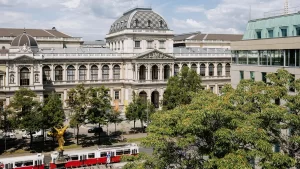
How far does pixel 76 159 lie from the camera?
52031 millimetres

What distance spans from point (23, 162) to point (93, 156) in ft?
32.7

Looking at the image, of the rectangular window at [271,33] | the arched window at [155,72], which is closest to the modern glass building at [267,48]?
the rectangular window at [271,33]

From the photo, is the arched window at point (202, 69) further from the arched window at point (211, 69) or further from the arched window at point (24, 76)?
the arched window at point (24, 76)

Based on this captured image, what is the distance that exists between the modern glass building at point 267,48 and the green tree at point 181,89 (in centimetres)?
1747

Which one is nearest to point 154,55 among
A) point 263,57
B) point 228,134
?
point 263,57

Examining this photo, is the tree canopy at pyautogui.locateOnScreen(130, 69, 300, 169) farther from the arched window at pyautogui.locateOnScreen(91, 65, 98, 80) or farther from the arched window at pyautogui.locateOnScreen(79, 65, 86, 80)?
the arched window at pyautogui.locateOnScreen(91, 65, 98, 80)

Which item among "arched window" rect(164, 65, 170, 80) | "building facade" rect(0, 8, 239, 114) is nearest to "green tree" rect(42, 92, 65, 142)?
"building facade" rect(0, 8, 239, 114)

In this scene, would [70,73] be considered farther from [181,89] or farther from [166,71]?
[181,89]

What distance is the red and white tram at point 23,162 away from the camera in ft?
158

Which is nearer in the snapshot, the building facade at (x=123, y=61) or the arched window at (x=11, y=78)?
the arched window at (x=11, y=78)

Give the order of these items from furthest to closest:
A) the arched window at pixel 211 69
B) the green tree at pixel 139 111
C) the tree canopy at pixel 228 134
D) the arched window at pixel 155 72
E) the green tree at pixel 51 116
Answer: the arched window at pixel 211 69 → the arched window at pixel 155 72 → the green tree at pixel 139 111 → the green tree at pixel 51 116 → the tree canopy at pixel 228 134

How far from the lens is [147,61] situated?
91438 mm

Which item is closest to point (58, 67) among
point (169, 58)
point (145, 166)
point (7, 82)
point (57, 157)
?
point (7, 82)

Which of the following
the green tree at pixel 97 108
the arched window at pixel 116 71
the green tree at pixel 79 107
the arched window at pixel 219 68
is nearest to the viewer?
the green tree at pixel 79 107
